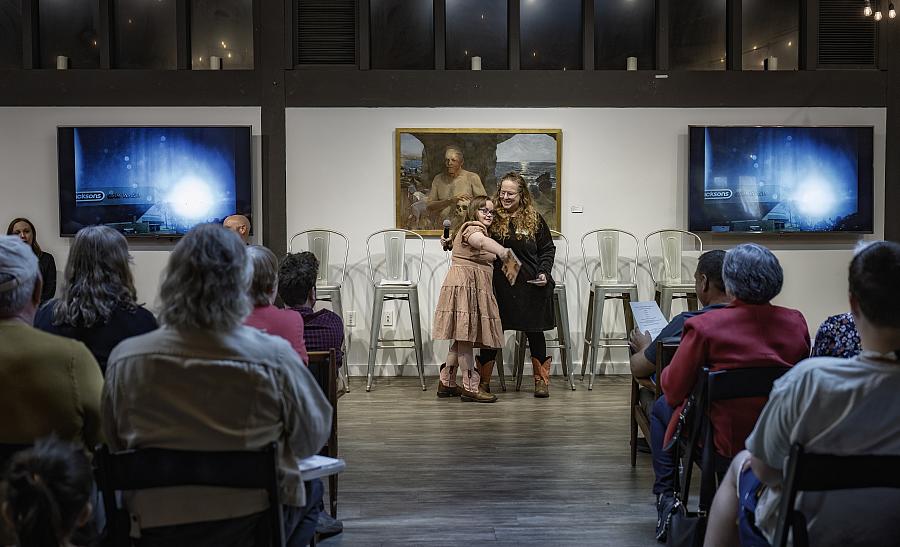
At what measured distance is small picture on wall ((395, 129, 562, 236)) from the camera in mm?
7160

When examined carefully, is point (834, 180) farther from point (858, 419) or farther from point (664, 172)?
point (858, 419)

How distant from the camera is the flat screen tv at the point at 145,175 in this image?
7.10 meters

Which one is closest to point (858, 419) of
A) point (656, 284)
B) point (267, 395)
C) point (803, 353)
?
point (803, 353)

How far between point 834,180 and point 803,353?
498cm

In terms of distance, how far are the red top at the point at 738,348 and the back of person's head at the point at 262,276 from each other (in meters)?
1.50

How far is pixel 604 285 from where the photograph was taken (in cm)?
670

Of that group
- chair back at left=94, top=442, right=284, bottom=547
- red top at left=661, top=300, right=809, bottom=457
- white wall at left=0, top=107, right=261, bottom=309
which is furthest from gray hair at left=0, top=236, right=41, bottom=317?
white wall at left=0, top=107, right=261, bottom=309

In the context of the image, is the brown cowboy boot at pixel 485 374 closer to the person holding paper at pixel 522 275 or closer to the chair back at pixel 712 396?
the person holding paper at pixel 522 275

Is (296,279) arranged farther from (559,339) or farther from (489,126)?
(489,126)

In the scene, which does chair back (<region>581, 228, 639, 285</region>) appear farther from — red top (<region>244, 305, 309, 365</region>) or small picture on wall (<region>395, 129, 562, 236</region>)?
red top (<region>244, 305, 309, 365</region>)

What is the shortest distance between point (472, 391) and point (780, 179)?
3.36 meters

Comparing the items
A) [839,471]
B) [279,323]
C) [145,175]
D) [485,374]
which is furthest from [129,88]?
[839,471]

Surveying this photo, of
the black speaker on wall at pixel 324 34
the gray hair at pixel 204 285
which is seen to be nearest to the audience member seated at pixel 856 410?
the gray hair at pixel 204 285

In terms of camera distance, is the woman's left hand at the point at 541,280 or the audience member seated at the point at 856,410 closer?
the audience member seated at the point at 856,410
